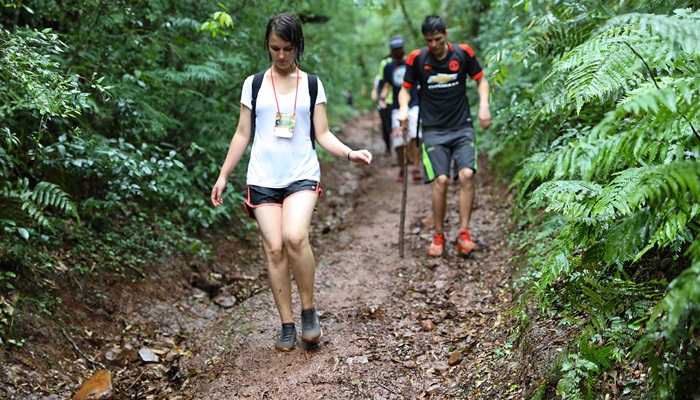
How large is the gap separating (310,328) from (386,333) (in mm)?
659

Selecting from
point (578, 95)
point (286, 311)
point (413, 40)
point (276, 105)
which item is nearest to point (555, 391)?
point (578, 95)

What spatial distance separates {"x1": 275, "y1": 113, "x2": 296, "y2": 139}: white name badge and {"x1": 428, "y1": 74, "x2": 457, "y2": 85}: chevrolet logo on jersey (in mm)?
2420

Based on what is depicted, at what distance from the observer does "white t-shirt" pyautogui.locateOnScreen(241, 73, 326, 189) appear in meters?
4.05

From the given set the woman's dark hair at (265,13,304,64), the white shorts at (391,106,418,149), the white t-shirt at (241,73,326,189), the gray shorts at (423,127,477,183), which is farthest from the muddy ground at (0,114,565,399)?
the white shorts at (391,106,418,149)

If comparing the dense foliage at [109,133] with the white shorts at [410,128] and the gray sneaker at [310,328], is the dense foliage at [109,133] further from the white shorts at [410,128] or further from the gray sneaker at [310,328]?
the white shorts at [410,128]

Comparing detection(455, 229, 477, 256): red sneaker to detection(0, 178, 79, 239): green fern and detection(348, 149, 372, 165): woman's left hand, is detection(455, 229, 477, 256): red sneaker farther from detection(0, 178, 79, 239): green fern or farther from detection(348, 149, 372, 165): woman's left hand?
detection(0, 178, 79, 239): green fern

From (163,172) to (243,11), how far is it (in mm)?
2821

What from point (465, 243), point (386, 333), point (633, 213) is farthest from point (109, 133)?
point (633, 213)

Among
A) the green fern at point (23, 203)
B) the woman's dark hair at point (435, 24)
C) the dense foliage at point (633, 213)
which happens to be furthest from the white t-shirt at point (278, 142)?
the woman's dark hair at point (435, 24)

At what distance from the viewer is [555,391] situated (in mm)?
3016

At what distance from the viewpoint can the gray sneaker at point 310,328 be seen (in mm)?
4234

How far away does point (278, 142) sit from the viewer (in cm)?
408

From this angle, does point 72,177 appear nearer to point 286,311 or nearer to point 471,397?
point 286,311

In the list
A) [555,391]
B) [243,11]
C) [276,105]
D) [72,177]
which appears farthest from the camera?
[243,11]
